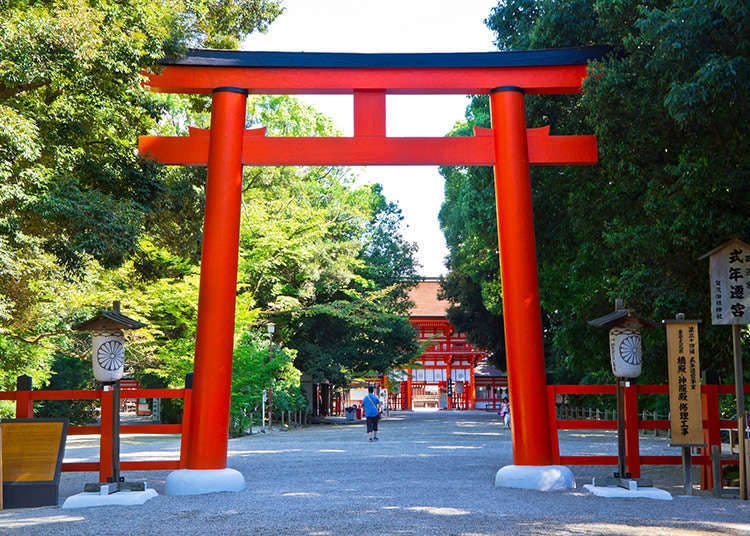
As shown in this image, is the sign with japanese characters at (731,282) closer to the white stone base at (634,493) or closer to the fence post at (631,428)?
the fence post at (631,428)

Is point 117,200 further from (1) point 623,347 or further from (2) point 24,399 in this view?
(1) point 623,347

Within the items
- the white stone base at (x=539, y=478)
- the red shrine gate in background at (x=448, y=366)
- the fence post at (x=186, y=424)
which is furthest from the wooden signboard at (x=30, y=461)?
the red shrine gate in background at (x=448, y=366)

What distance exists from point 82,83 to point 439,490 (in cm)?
621

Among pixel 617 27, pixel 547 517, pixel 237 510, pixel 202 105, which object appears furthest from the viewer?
pixel 202 105

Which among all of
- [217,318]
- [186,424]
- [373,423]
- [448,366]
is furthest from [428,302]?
[217,318]

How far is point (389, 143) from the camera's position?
35.3ft

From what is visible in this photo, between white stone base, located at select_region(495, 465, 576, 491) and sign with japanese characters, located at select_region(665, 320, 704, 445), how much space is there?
130 cm

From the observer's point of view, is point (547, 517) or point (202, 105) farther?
point (202, 105)

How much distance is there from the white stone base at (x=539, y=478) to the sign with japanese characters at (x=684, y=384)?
130 centimetres

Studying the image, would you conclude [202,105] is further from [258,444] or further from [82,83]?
[258,444]

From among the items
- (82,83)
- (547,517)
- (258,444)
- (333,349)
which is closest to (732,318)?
(547,517)

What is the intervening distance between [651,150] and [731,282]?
192cm

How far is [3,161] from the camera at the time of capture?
8.86 metres

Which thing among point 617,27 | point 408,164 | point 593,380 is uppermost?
point 617,27
